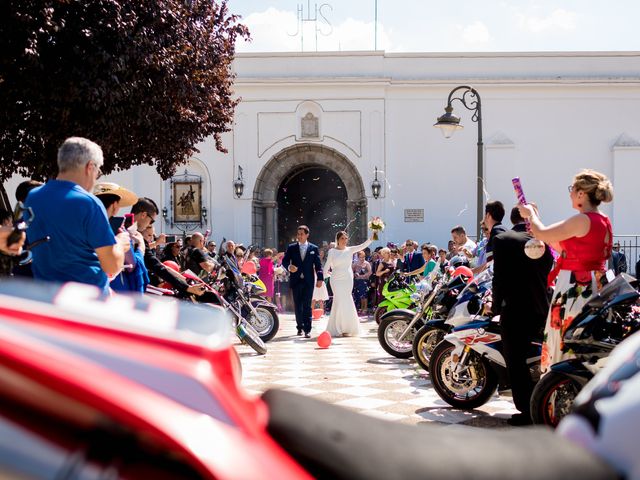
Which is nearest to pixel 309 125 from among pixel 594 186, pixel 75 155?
pixel 594 186

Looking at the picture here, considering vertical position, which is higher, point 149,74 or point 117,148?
point 149,74

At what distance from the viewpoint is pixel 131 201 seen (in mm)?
5984

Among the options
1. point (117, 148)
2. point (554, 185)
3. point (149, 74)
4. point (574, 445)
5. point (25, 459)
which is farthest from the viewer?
point (554, 185)

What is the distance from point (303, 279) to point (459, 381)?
24.8ft

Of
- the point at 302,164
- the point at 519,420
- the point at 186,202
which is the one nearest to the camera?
the point at 519,420

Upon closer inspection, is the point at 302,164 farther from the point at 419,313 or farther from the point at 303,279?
the point at 419,313

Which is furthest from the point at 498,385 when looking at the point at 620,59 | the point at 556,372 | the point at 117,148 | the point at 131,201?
the point at 620,59

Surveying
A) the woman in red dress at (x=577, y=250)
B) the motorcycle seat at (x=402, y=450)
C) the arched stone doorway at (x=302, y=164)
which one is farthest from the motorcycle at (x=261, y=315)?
the arched stone doorway at (x=302, y=164)

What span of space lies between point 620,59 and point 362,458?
30.0 metres

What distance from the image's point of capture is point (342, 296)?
13383 mm

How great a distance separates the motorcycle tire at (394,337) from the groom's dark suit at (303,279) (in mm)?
3395

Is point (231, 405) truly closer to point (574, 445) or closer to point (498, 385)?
point (574, 445)

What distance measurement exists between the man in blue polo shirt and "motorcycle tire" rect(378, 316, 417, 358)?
655 centimetres

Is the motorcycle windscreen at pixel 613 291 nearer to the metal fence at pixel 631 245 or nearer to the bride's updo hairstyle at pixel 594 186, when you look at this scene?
the bride's updo hairstyle at pixel 594 186
